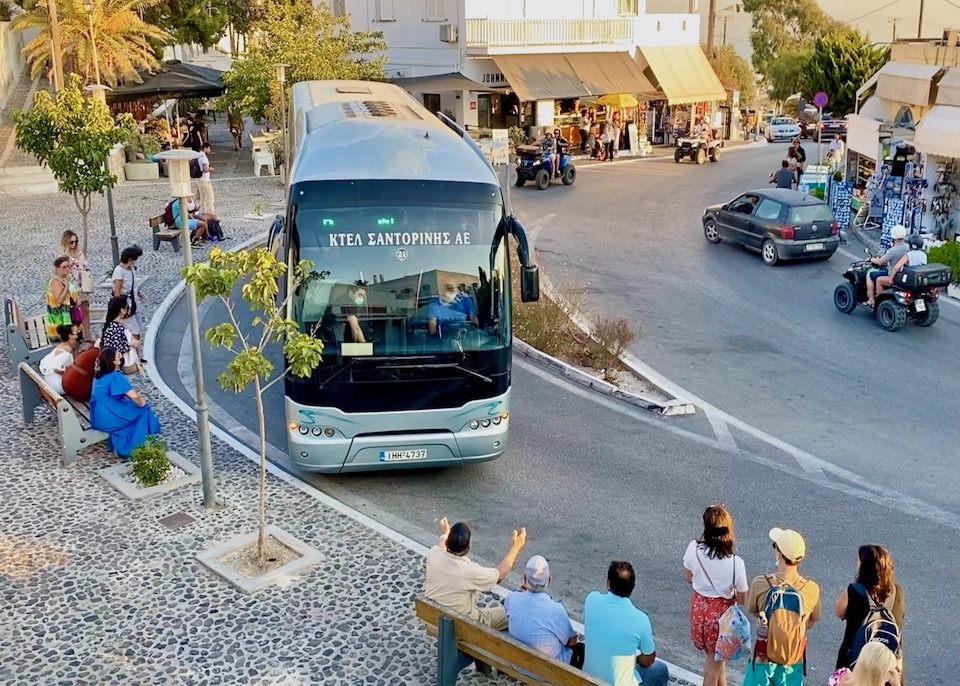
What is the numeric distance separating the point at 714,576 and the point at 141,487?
6198mm

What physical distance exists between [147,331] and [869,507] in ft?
34.9

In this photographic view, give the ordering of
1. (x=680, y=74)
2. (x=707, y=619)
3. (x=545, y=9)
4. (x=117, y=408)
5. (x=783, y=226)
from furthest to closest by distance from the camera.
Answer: (x=680, y=74), (x=545, y=9), (x=783, y=226), (x=117, y=408), (x=707, y=619)

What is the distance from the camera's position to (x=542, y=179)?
32.4m

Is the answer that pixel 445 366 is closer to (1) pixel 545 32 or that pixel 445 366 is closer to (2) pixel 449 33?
(2) pixel 449 33

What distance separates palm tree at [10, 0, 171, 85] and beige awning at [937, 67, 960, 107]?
958 inches

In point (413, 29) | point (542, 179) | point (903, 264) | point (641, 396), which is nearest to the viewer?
point (641, 396)

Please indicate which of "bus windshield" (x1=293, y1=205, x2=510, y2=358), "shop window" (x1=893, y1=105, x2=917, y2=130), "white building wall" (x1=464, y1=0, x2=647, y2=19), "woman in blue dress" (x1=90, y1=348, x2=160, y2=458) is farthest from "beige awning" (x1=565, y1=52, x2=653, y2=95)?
"woman in blue dress" (x1=90, y1=348, x2=160, y2=458)

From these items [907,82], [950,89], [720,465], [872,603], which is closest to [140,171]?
[907,82]

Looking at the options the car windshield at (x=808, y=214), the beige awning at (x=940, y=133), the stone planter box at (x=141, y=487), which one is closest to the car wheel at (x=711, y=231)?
the car windshield at (x=808, y=214)

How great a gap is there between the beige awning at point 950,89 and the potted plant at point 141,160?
21.6 metres

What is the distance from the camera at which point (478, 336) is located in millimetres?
10094

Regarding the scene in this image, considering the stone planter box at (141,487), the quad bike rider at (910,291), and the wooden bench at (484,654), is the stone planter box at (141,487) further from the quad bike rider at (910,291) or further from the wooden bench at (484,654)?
the quad bike rider at (910,291)

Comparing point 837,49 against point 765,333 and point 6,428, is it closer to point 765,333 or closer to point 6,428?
point 765,333

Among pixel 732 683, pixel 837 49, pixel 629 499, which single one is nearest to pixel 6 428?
pixel 629 499
